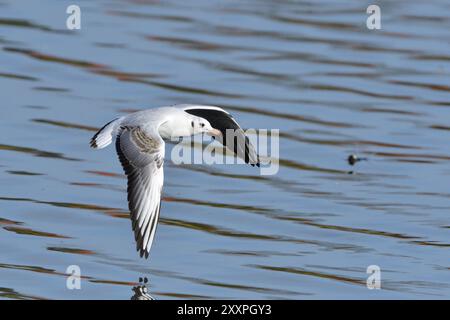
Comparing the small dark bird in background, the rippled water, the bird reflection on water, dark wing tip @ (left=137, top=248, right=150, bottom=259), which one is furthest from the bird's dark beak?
the small dark bird in background

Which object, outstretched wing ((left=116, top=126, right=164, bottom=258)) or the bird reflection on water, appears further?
outstretched wing ((left=116, top=126, right=164, bottom=258))

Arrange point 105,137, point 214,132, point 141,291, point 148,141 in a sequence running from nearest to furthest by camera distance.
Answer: point 141,291, point 148,141, point 105,137, point 214,132

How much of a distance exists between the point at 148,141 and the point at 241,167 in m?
2.54

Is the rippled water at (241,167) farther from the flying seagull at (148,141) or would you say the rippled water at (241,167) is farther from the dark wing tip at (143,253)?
the flying seagull at (148,141)

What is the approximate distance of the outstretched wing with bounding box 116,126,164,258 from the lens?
31.3ft

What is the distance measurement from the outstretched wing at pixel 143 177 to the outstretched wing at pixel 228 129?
675mm

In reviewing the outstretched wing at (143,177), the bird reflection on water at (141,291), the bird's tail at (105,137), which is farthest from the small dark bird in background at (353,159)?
the bird reflection on water at (141,291)

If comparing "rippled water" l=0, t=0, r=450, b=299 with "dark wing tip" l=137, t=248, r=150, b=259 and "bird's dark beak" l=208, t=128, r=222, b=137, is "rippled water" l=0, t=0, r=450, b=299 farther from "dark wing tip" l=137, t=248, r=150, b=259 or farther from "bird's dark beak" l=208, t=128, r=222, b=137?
"bird's dark beak" l=208, t=128, r=222, b=137

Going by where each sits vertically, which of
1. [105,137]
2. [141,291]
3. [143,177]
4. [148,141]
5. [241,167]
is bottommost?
[141,291]

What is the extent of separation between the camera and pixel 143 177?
32.3 ft

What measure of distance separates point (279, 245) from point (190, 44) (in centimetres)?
644

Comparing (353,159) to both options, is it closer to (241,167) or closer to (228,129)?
(241,167)

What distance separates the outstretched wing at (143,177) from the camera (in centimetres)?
955

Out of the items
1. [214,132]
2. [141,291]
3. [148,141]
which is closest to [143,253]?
[141,291]
